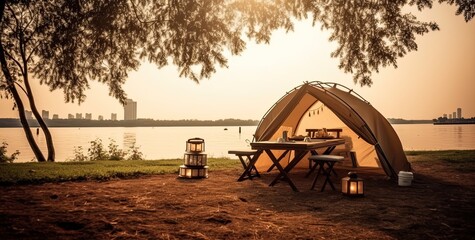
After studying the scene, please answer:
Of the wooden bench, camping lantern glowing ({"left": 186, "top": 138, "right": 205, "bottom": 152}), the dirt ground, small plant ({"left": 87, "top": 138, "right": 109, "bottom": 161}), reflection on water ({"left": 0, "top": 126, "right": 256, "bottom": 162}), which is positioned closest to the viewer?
the dirt ground

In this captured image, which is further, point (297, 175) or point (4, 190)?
point (297, 175)

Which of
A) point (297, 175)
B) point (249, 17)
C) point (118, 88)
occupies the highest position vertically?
point (249, 17)

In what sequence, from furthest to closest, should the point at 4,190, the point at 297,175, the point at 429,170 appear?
the point at 429,170
the point at 297,175
the point at 4,190

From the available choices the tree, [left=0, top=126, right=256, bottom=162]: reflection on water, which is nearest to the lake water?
[left=0, top=126, right=256, bottom=162]: reflection on water

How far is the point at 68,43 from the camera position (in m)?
7.87

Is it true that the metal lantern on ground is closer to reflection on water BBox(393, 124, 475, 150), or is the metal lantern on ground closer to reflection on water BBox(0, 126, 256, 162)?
reflection on water BBox(0, 126, 256, 162)

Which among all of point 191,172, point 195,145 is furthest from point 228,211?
point 195,145

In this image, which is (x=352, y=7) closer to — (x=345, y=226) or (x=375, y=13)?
(x=375, y=13)

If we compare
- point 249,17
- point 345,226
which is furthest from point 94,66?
point 345,226

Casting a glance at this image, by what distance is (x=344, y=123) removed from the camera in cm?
1041

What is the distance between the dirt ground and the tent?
1278 millimetres

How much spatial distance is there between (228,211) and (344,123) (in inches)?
221

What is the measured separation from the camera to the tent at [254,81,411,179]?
9.69 m

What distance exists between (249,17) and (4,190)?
588cm
